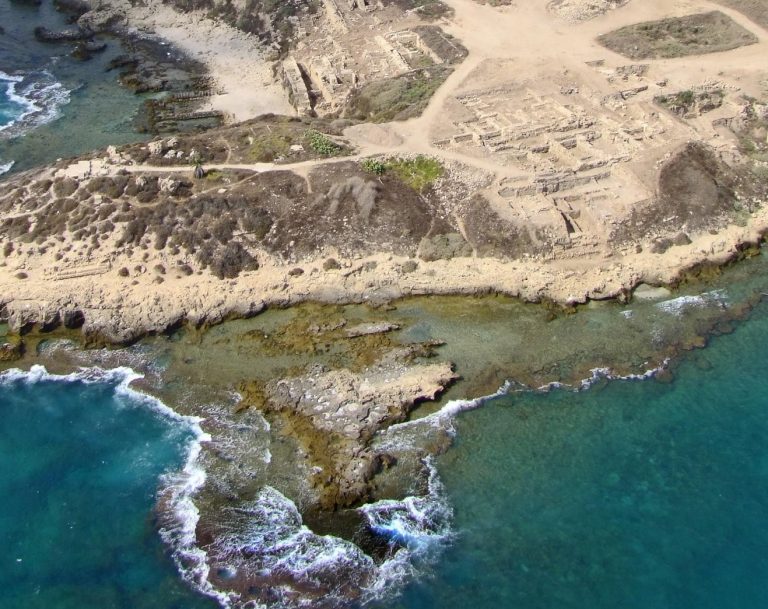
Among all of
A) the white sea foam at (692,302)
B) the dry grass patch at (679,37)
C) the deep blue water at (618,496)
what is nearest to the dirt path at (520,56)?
the dry grass patch at (679,37)

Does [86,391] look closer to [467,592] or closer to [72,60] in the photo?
[467,592]

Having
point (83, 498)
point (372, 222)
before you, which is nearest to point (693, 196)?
point (372, 222)

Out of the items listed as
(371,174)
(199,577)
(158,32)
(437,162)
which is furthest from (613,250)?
(158,32)

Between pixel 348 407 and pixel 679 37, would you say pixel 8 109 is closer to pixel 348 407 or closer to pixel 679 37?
pixel 348 407

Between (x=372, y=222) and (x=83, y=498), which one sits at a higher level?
(x=372, y=222)

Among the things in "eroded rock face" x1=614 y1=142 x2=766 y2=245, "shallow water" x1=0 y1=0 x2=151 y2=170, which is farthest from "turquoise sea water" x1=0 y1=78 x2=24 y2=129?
"eroded rock face" x1=614 y1=142 x2=766 y2=245

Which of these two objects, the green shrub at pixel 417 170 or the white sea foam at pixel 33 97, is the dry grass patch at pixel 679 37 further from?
the white sea foam at pixel 33 97
